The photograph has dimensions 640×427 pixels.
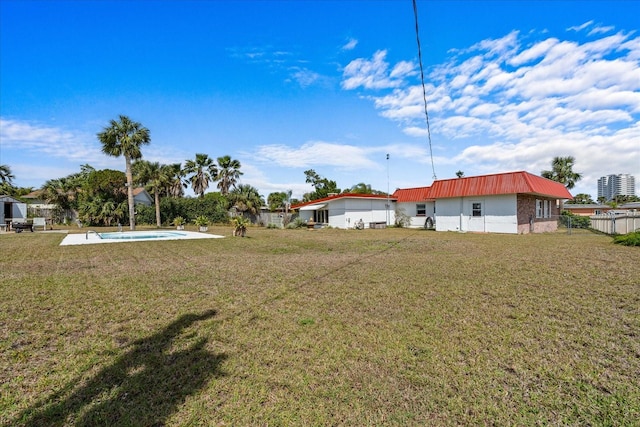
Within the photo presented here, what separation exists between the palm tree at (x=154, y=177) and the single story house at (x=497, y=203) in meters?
24.2

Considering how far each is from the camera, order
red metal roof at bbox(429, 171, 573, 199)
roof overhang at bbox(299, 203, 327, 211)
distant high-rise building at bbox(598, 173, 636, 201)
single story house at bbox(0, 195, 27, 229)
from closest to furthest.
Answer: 1. red metal roof at bbox(429, 171, 573, 199)
2. single story house at bbox(0, 195, 27, 229)
3. roof overhang at bbox(299, 203, 327, 211)
4. distant high-rise building at bbox(598, 173, 636, 201)

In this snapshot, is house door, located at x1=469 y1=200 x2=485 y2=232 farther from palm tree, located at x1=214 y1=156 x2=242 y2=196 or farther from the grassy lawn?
palm tree, located at x1=214 y1=156 x2=242 y2=196

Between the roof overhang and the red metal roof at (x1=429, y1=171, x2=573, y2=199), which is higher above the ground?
the red metal roof at (x1=429, y1=171, x2=573, y2=199)

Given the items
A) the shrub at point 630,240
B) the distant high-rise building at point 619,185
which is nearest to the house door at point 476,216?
the shrub at point 630,240

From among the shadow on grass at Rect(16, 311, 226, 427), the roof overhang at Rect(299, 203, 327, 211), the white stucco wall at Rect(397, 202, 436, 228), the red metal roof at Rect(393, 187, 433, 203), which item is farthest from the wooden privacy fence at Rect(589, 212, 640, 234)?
the shadow on grass at Rect(16, 311, 226, 427)

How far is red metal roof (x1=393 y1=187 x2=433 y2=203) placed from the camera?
27.8 m

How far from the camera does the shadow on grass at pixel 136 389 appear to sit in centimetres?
242

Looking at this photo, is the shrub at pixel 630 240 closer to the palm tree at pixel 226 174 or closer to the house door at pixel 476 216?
the house door at pixel 476 216

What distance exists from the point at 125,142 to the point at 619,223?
1349 inches

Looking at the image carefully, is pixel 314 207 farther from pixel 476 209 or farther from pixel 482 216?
pixel 482 216

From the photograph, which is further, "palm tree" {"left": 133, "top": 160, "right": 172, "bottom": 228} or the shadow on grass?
"palm tree" {"left": 133, "top": 160, "right": 172, "bottom": 228}

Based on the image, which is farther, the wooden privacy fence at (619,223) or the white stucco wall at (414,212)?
the white stucco wall at (414,212)

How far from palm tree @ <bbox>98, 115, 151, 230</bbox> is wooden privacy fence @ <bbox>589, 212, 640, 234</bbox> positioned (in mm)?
32666

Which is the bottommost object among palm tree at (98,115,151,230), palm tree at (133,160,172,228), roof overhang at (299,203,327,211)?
roof overhang at (299,203,327,211)
